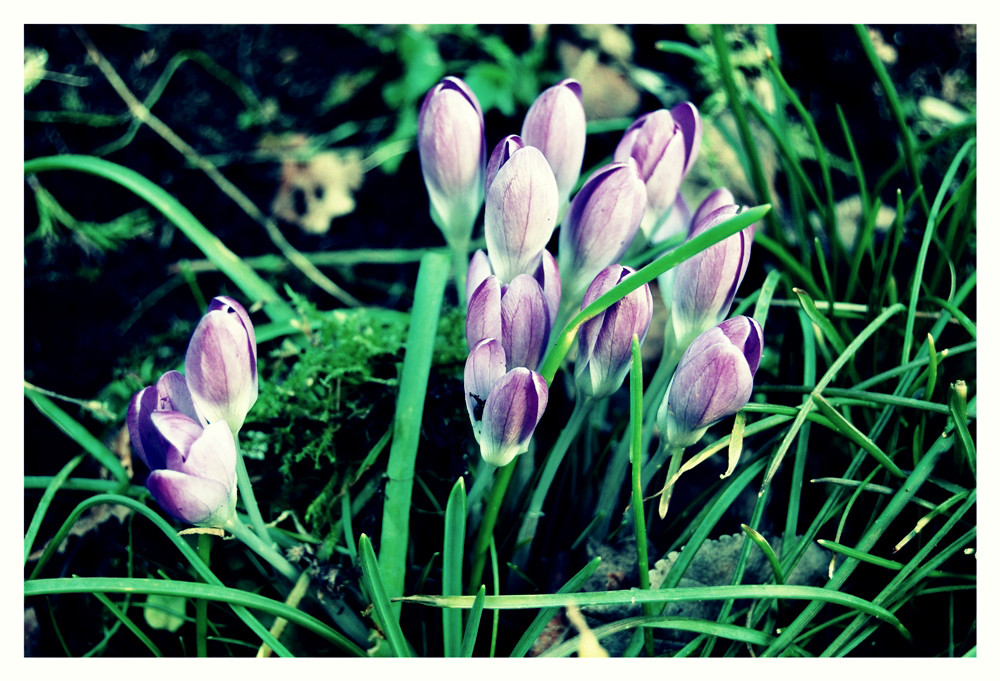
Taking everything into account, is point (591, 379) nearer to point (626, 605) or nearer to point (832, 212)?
point (626, 605)

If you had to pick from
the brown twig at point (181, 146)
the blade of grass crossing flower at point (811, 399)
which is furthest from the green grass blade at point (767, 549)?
the brown twig at point (181, 146)

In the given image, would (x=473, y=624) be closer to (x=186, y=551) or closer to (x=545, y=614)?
(x=545, y=614)

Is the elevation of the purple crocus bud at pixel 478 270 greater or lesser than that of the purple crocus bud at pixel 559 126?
lesser

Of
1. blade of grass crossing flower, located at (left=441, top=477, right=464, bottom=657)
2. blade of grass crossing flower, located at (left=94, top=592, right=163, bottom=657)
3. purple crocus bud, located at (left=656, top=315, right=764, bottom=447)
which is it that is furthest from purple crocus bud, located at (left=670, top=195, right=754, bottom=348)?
blade of grass crossing flower, located at (left=94, top=592, right=163, bottom=657)

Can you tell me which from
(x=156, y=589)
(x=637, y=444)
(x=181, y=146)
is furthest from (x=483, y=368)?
(x=181, y=146)

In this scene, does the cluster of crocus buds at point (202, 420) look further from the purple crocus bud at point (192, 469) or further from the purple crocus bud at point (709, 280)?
the purple crocus bud at point (709, 280)

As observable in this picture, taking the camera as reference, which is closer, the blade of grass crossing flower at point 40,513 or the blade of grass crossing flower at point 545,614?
the blade of grass crossing flower at point 545,614

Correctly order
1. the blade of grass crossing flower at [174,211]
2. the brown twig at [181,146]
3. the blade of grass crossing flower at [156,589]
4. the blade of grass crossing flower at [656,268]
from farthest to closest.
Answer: the brown twig at [181,146]
the blade of grass crossing flower at [174,211]
the blade of grass crossing flower at [156,589]
the blade of grass crossing flower at [656,268]
